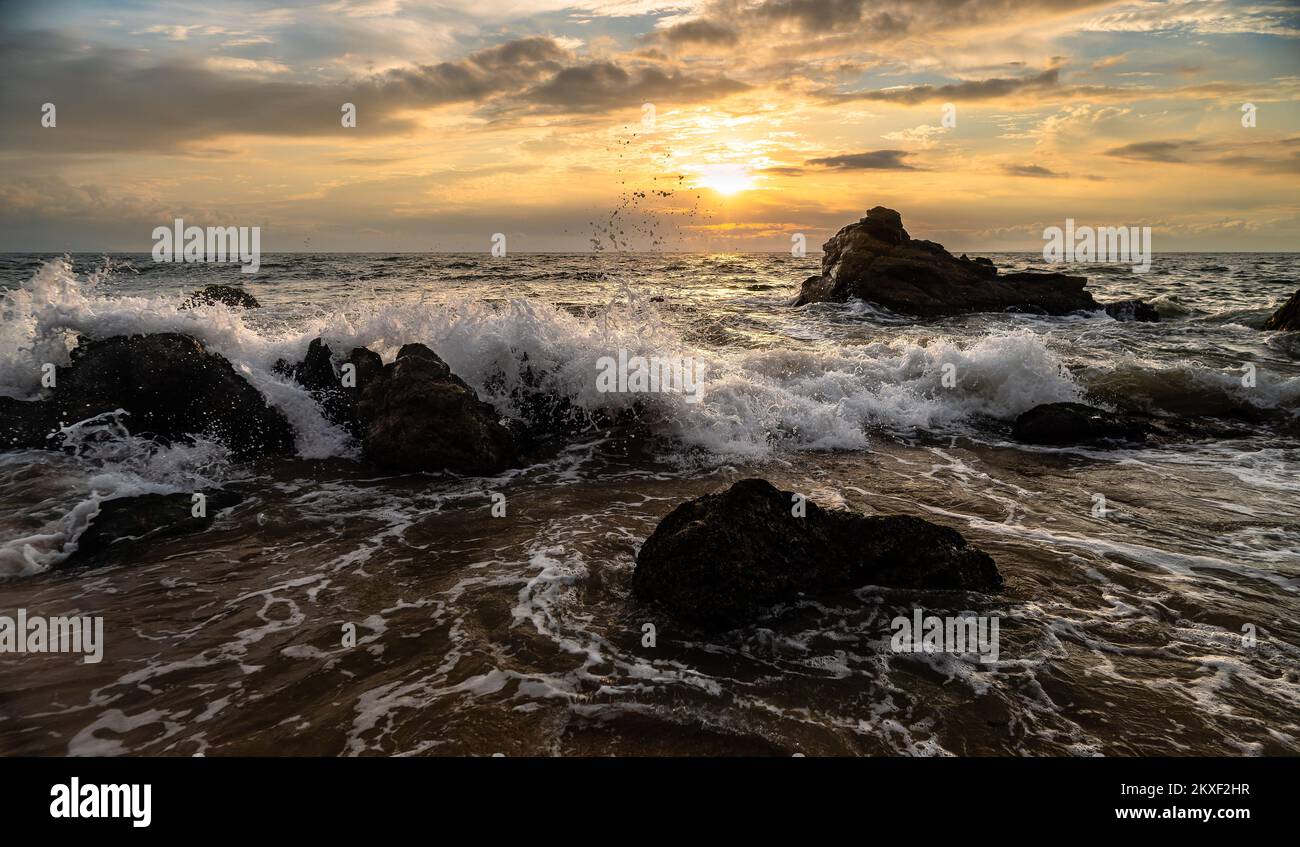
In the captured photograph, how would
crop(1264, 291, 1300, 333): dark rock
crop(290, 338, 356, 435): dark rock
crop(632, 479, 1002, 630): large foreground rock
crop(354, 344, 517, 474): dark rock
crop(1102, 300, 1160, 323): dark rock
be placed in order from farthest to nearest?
crop(1102, 300, 1160, 323): dark rock < crop(1264, 291, 1300, 333): dark rock < crop(290, 338, 356, 435): dark rock < crop(354, 344, 517, 474): dark rock < crop(632, 479, 1002, 630): large foreground rock

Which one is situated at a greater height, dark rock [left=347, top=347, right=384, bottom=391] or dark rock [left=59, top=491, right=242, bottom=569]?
dark rock [left=347, top=347, right=384, bottom=391]

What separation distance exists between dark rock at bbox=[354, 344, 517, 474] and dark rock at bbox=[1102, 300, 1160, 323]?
946 inches

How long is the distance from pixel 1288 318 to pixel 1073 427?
14.8 metres

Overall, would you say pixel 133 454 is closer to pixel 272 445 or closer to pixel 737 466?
pixel 272 445

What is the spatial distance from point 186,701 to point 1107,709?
528 cm

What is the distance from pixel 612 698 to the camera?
12.8 ft

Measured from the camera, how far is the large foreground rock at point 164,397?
8.55 meters

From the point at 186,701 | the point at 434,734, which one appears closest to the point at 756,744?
the point at 434,734

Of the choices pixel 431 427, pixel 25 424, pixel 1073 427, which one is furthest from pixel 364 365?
pixel 1073 427

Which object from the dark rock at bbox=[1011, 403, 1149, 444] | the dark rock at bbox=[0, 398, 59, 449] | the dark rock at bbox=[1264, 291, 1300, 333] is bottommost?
the dark rock at bbox=[1011, 403, 1149, 444]

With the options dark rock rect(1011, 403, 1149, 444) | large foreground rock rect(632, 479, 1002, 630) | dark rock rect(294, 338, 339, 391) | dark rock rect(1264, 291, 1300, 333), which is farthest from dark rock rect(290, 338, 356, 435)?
dark rock rect(1264, 291, 1300, 333)

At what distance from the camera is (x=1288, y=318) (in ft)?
61.3

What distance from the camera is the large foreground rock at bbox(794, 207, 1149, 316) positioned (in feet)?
83.4

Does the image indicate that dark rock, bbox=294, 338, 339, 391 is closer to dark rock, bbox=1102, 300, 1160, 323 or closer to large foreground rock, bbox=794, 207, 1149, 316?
large foreground rock, bbox=794, 207, 1149, 316
